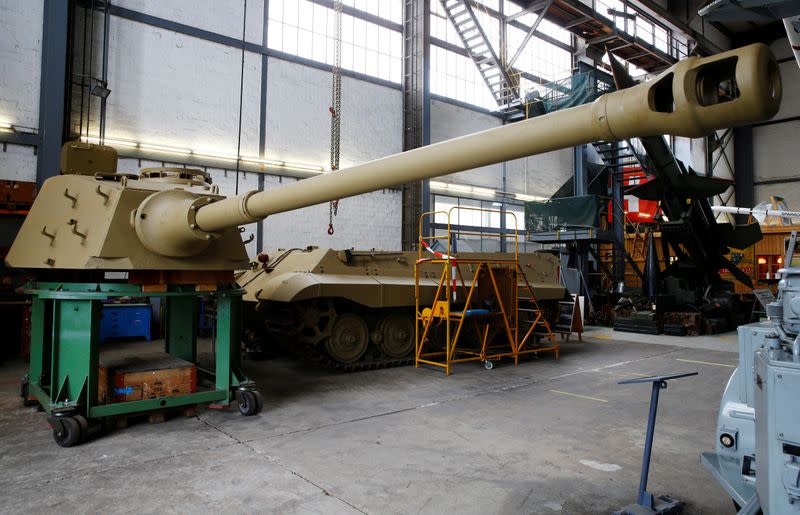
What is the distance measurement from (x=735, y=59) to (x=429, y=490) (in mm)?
3027

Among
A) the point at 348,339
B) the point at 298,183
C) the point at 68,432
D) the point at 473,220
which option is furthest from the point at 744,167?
the point at 68,432

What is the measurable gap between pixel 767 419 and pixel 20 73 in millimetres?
12554

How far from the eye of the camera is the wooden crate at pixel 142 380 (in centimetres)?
518

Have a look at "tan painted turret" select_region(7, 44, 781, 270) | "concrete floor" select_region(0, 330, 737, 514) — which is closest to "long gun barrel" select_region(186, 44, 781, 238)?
"tan painted turret" select_region(7, 44, 781, 270)

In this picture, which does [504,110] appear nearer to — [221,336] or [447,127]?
[447,127]

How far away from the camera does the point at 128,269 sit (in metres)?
4.98

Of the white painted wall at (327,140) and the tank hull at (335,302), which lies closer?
the tank hull at (335,302)

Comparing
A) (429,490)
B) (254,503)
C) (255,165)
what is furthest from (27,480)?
(255,165)

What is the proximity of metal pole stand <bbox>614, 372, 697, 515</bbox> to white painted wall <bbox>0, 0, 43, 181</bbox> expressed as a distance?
11.3 metres

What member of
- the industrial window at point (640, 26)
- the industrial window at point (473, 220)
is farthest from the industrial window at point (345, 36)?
the industrial window at point (640, 26)

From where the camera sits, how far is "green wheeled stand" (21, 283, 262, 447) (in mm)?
4867

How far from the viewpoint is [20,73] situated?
10.6 metres

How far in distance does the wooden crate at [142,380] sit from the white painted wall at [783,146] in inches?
1078

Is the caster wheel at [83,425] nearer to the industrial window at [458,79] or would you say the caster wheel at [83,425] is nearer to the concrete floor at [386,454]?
the concrete floor at [386,454]
